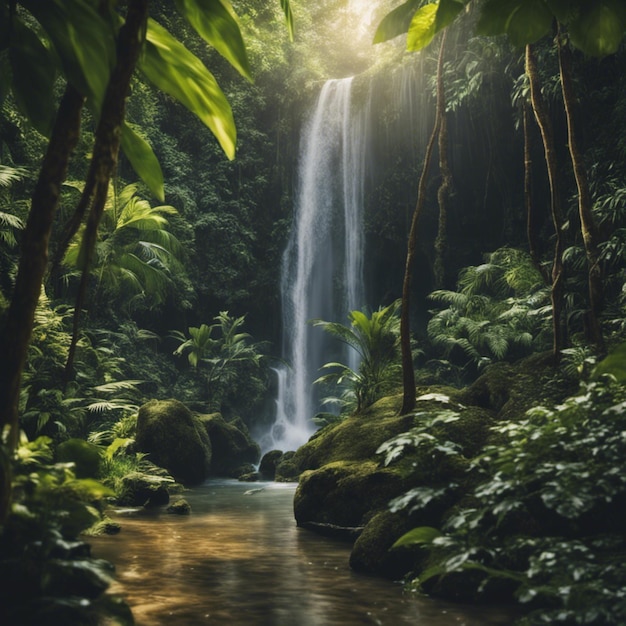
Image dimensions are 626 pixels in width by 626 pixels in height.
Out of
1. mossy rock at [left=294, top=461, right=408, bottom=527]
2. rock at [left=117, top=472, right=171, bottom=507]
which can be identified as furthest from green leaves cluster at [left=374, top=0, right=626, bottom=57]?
rock at [left=117, top=472, right=171, bottom=507]

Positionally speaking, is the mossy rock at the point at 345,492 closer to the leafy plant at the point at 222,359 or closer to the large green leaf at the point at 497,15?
the large green leaf at the point at 497,15

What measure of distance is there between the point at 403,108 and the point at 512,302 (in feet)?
28.4

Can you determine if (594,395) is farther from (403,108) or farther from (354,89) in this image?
(354,89)

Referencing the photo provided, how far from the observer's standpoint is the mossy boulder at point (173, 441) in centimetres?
1284

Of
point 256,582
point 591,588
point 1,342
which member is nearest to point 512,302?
point 256,582

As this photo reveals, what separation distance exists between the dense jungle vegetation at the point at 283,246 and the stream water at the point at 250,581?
44cm

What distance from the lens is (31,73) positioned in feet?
5.13

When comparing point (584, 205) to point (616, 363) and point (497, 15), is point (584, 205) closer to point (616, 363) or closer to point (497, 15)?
point (497, 15)

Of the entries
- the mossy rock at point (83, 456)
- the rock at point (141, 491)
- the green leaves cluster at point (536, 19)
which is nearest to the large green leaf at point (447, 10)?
the green leaves cluster at point (536, 19)

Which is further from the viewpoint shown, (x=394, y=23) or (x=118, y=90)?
(x=394, y=23)

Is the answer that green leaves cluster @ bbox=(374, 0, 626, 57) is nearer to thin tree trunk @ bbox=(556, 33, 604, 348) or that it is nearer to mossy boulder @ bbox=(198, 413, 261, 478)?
thin tree trunk @ bbox=(556, 33, 604, 348)

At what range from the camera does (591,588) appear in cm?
205

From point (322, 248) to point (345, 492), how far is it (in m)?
16.6

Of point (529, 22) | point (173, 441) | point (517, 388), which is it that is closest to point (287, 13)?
point (529, 22)
